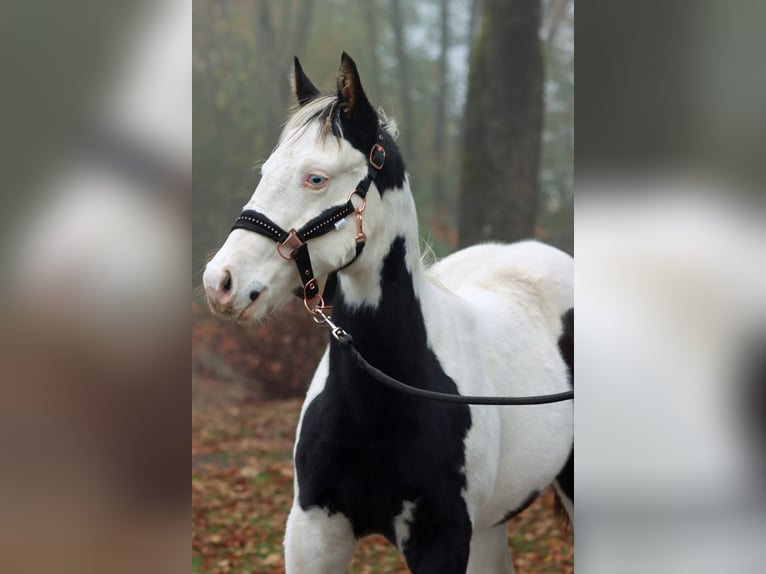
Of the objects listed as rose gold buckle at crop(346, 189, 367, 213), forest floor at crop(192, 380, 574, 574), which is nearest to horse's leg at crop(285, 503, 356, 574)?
rose gold buckle at crop(346, 189, 367, 213)

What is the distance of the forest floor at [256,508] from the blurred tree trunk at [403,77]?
25.1ft

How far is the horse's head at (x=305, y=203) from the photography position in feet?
8.44

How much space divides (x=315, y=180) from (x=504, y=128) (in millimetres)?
4792

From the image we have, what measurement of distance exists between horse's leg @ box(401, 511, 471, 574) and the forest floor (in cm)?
189

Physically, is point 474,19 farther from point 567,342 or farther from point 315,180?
point 315,180

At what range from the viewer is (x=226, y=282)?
254cm

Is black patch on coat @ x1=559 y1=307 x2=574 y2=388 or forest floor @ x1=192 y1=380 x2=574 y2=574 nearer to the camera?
black patch on coat @ x1=559 y1=307 x2=574 y2=388

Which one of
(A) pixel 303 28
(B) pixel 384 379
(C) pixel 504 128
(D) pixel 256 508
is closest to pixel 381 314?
(B) pixel 384 379

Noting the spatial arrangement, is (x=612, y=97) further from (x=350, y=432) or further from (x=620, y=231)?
(x=350, y=432)

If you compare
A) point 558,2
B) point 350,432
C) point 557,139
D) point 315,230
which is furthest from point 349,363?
point 557,139

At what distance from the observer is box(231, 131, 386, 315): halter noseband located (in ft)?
8.66

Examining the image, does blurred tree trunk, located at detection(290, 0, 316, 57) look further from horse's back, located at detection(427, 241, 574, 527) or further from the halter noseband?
the halter noseband

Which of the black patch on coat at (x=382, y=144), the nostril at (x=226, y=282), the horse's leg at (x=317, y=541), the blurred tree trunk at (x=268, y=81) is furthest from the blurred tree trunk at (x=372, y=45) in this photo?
the nostril at (x=226, y=282)

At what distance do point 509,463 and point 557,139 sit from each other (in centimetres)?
1283
